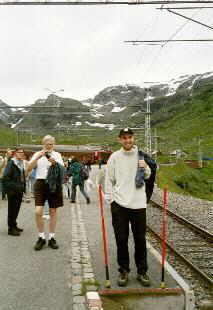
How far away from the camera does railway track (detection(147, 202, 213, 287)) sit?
9422 mm

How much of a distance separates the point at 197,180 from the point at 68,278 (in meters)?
47.4

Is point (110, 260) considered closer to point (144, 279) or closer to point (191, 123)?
point (144, 279)

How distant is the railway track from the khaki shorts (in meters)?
2.74

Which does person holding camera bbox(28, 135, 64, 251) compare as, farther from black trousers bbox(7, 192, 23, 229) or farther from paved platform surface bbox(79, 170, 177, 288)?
black trousers bbox(7, 192, 23, 229)

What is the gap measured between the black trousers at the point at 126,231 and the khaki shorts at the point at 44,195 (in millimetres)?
2254

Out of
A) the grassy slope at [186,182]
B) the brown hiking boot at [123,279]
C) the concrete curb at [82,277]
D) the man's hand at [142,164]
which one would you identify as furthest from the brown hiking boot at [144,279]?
the grassy slope at [186,182]

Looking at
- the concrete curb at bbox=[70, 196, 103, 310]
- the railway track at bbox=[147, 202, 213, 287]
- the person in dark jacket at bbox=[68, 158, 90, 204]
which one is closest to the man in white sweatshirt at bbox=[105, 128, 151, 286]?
the concrete curb at bbox=[70, 196, 103, 310]

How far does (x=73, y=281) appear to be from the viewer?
22.2ft

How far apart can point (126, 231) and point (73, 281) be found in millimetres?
992

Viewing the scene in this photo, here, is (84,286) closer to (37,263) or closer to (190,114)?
(37,263)

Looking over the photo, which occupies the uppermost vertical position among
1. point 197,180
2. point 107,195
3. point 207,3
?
point 207,3

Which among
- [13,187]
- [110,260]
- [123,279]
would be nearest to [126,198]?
[123,279]

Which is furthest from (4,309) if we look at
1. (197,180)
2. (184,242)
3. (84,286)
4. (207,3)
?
(197,180)

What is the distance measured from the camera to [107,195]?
674cm
